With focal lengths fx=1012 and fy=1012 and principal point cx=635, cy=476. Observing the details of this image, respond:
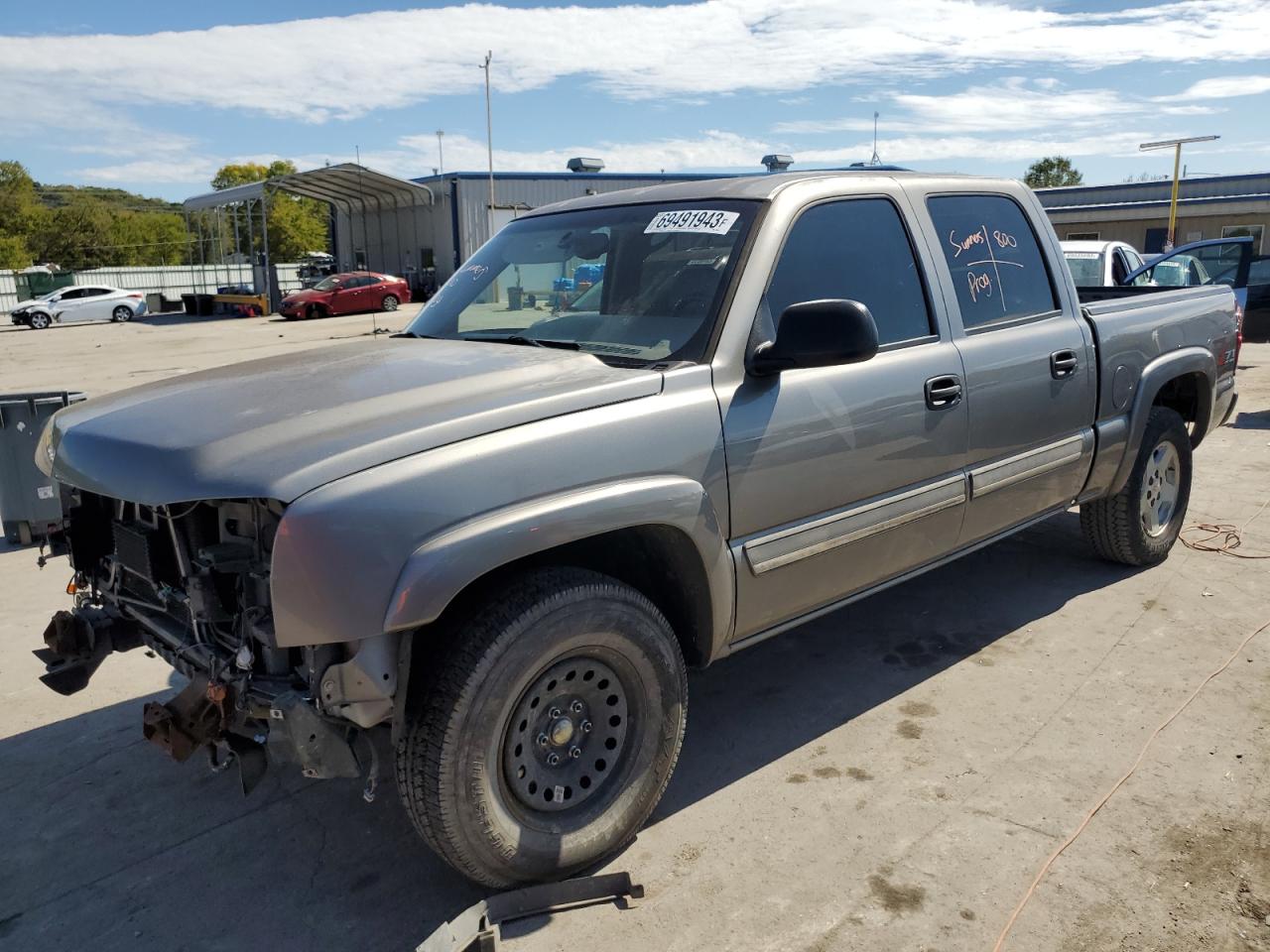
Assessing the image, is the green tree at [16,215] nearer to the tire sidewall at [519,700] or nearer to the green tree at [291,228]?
the green tree at [291,228]

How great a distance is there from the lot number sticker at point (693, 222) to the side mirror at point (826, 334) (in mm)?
508

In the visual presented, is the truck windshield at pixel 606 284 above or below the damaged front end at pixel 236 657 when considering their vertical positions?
above

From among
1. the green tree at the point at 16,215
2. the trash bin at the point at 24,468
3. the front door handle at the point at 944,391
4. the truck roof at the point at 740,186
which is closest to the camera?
the truck roof at the point at 740,186

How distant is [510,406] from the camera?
9.14 feet

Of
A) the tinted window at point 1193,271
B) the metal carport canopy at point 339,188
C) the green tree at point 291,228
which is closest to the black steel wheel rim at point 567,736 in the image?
the tinted window at point 1193,271

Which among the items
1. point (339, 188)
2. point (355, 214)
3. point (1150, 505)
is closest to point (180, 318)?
point (339, 188)

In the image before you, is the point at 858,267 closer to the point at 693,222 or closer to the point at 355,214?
the point at 693,222

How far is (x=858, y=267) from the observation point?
3744mm

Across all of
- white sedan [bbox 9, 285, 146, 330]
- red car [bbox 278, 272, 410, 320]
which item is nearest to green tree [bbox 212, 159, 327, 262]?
white sedan [bbox 9, 285, 146, 330]

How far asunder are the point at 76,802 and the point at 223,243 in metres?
47.1

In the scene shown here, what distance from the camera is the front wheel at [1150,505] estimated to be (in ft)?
17.6

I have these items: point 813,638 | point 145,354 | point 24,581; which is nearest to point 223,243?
point 145,354

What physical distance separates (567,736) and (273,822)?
1.22 meters

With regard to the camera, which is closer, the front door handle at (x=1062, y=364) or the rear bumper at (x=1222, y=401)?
the front door handle at (x=1062, y=364)
